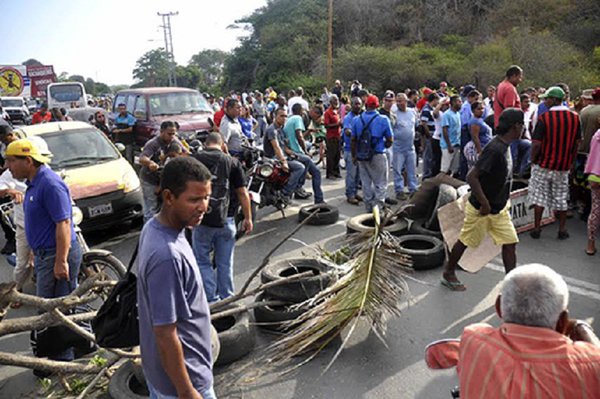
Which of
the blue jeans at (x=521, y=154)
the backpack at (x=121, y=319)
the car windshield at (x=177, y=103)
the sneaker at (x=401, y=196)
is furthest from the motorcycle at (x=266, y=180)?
the backpack at (x=121, y=319)

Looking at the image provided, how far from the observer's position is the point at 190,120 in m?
11.7

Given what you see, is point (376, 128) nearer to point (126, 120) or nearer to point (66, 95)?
point (126, 120)

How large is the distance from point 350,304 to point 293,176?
15.6 ft

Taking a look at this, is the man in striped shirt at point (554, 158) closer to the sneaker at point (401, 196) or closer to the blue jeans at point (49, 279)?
the sneaker at point (401, 196)

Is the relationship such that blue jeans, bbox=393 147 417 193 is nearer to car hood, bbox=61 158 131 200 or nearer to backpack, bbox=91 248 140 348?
car hood, bbox=61 158 131 200

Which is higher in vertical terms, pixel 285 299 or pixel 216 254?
pixel 216 254

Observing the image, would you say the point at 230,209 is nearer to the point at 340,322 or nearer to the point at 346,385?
the point at 340,322

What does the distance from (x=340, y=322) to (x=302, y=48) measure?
36.5 m

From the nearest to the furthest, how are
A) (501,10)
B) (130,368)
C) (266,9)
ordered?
(130,368) → (501,10) → (266,9)

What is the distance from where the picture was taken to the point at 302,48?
1496 inches

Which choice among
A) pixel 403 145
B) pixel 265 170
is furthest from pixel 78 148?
pixel 403 145

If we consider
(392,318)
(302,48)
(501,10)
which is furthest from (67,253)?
(302,48)

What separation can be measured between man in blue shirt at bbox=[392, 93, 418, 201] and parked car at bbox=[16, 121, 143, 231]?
4.74 meters

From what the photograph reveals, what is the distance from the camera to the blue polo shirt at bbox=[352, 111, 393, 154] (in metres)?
7.72
